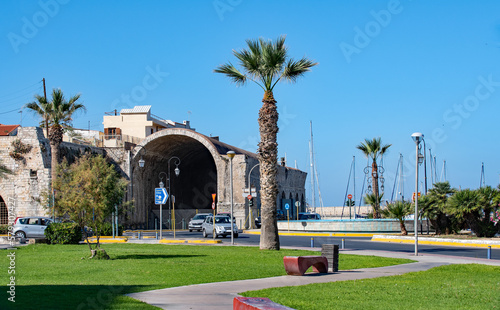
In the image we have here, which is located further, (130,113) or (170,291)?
(130,113)

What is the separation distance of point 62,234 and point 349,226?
27.9m

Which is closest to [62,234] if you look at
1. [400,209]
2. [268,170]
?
[268,170]

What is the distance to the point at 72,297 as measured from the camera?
10.8m

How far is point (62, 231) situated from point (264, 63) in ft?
44.6

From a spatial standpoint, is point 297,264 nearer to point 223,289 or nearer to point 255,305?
point 223,289

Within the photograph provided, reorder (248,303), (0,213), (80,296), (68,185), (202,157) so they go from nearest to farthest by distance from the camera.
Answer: (248,303) < (80,296) < (68,185) < (0,213) < (202,157)

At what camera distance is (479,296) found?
11.1 meters

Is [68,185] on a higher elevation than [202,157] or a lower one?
lower

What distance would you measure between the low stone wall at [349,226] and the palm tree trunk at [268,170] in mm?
22802

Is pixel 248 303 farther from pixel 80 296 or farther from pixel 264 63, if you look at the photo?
pixel 264 63

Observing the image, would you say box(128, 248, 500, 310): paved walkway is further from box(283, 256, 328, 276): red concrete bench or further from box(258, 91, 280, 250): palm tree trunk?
box(258, 91, 280, 250): palm tree trunk

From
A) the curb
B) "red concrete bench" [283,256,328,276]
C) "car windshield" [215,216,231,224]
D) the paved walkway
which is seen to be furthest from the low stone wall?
"red concrete bench" [283,256,328,276]

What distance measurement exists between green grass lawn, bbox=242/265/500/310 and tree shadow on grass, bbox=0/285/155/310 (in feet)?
8.18

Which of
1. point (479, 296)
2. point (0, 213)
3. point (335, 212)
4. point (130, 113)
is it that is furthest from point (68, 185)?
point (335, 212)
